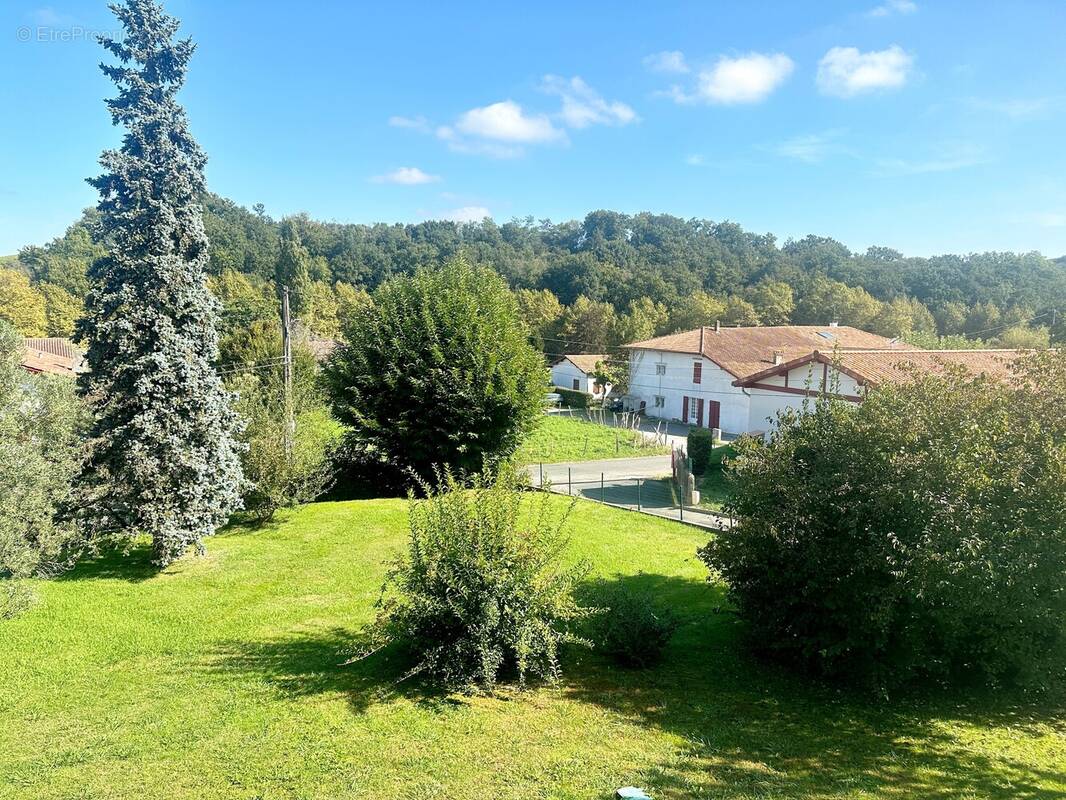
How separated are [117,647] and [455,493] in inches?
221

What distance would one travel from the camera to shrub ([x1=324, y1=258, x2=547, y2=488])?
20188mm

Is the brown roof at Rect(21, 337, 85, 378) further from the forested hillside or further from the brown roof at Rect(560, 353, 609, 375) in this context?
the brown roof at Rect(560, 353, 609, 375)

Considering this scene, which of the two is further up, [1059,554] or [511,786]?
[1059,554]

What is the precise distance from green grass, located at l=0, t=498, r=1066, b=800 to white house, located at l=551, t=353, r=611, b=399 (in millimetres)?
45722

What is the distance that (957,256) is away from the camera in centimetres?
9575

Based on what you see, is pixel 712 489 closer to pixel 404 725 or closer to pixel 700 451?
pixel 700 451

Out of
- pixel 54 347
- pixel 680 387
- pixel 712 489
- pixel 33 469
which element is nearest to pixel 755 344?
pixel 680 387

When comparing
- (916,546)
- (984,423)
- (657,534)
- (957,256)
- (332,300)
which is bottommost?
(657,534)

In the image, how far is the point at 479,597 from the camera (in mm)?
7773

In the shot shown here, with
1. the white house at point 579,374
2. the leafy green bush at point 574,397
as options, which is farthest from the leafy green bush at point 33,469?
the white house at point 579,374

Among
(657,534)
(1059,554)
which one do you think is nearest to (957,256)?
(657,534)

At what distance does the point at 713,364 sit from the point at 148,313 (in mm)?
35619

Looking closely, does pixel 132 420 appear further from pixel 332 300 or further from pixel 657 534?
pixel 332 300

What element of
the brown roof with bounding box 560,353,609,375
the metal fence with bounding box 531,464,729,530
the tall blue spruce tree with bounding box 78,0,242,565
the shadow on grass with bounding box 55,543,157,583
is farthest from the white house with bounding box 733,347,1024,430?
the brown roof with bounding box 560,353,609,375
